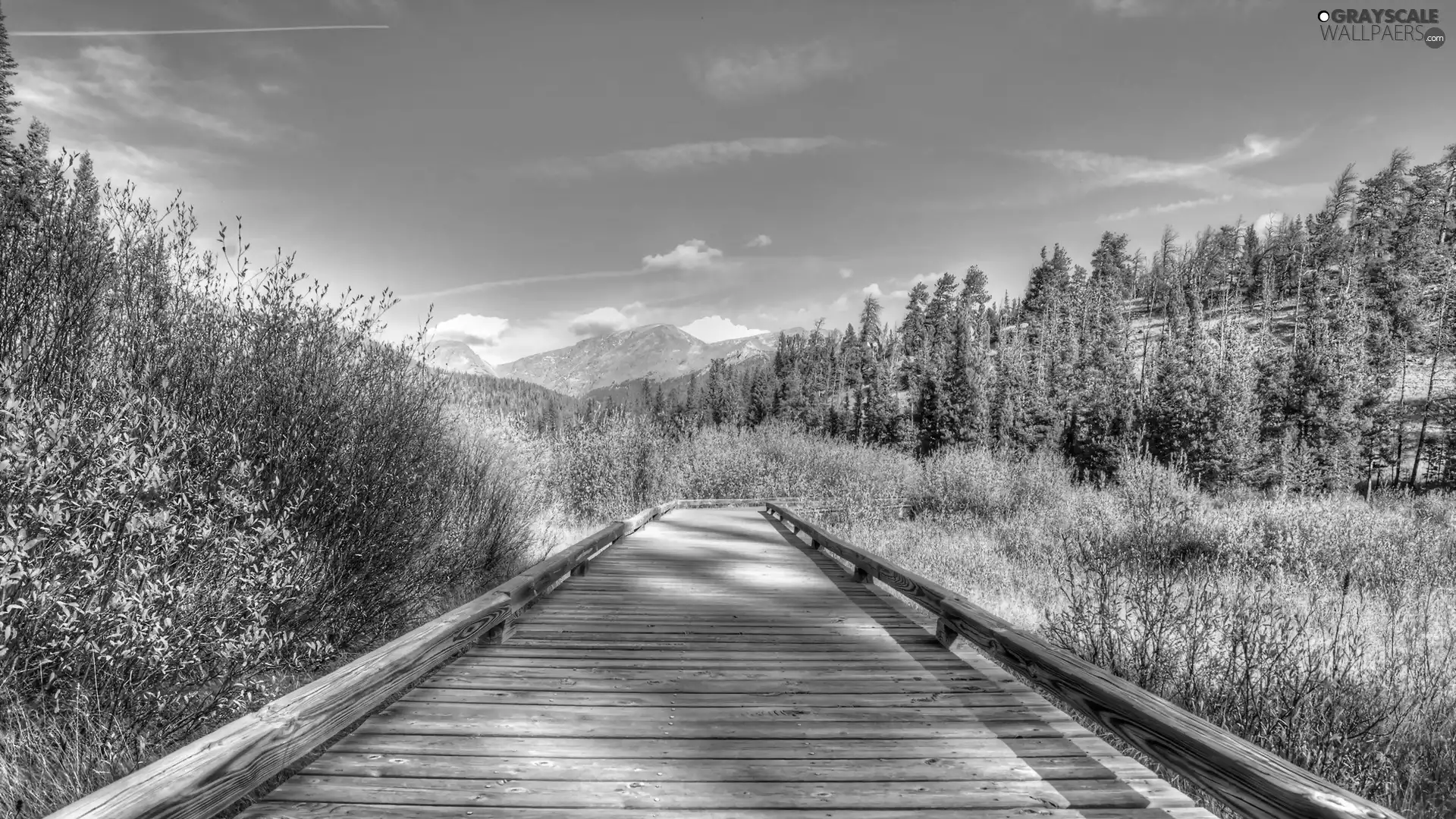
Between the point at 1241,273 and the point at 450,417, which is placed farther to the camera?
the point at 1241,273

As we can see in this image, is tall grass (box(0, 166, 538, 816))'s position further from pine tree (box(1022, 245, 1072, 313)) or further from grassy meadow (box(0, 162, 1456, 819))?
pine tree (box(1022, 245, 1072, 313))

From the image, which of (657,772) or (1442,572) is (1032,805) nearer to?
(657,772)

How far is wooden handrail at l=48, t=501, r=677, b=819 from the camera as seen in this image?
62.0 inches

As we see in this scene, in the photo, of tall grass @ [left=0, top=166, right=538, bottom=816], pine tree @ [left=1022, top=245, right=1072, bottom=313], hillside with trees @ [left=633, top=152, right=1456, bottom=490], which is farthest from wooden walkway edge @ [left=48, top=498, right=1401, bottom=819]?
pine tree @ [left=1022, top=245, right=1072, bottom=313]

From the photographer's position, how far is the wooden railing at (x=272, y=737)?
62.1 inches

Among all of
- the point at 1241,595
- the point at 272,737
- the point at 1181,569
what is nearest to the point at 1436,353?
the point at 1181,569

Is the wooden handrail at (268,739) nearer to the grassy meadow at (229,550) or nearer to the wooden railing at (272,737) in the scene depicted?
the wooden railing at (272,737)

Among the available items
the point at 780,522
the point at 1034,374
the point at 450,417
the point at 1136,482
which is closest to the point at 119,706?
the point at 450,417

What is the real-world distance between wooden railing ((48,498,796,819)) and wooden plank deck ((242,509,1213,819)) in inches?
8.6

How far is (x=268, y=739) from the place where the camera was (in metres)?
2.04

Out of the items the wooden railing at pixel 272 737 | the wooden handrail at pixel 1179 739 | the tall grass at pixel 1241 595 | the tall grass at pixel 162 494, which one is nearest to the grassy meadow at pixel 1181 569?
the tall grass at pixel 1241 595

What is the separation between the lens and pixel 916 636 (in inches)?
178

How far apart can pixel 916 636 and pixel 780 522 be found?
757 cm

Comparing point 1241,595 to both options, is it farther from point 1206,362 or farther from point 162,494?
point 1206,362
